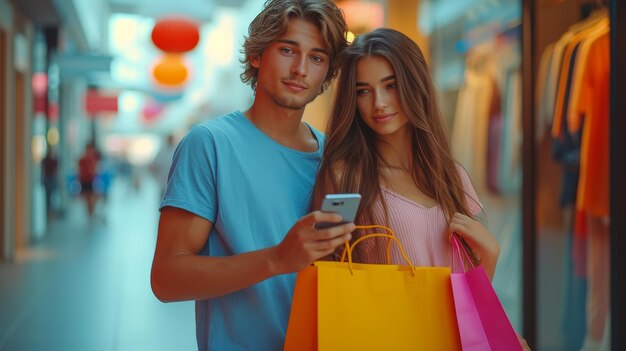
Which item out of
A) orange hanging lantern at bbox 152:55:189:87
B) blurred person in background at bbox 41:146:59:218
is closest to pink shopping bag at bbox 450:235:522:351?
orange hanging lantern at bbox 152:55:189:87

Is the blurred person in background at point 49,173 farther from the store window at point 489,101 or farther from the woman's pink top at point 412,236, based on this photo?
the woman's pink top at point 412,236

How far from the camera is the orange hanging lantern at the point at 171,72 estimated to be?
12.3 m

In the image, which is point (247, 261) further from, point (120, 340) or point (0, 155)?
point (0, 155)

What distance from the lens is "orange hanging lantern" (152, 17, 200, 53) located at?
8664mm

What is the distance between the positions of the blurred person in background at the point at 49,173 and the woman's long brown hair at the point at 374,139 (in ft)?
A: 41.7

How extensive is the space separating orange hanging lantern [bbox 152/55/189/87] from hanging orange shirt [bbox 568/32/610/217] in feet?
29.9

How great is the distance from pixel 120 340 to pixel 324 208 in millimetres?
3991

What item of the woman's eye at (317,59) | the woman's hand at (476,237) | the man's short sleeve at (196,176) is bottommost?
the woman's hand at (476,237)

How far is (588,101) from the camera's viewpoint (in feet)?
13.0

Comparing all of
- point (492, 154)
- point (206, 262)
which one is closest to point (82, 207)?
point (492, 154)

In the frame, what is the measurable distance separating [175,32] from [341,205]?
7583 mm

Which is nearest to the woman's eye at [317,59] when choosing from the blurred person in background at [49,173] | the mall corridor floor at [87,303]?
the mall corridor floor at [87,303]

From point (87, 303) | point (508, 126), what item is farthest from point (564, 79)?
point (87, 303)

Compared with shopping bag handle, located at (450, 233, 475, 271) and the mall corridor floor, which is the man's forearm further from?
the mall corridor floor
